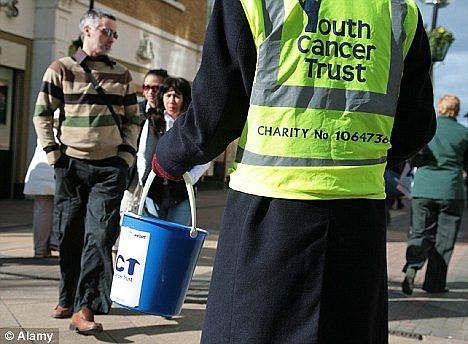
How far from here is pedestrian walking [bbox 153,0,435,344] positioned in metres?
2.06

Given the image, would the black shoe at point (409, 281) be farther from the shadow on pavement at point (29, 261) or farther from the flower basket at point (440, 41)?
the flower basket at point (440, 41)

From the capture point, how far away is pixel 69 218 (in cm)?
475

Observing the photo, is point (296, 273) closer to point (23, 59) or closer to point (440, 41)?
point (440, 41)

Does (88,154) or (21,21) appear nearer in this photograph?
(88,154)

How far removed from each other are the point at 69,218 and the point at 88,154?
443mm

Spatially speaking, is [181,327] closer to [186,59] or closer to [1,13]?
[1,13]

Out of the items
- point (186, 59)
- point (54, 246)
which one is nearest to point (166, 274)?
point (54, 246)

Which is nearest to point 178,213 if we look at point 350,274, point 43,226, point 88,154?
point 88,154

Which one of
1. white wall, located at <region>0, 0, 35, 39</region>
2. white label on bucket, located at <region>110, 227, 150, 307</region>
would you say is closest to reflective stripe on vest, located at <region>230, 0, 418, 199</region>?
white label on bucket, located at <region>110, 227, 150, 307</region>

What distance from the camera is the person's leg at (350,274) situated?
6.85 feet

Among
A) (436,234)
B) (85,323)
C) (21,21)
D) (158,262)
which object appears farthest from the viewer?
(21,21)

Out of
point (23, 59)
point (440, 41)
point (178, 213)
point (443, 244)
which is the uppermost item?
point (440, 41)

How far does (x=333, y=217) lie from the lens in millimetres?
2086

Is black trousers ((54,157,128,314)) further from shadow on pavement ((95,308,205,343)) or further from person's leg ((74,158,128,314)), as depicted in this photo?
shadow on pavement ((95,308,205,343))
